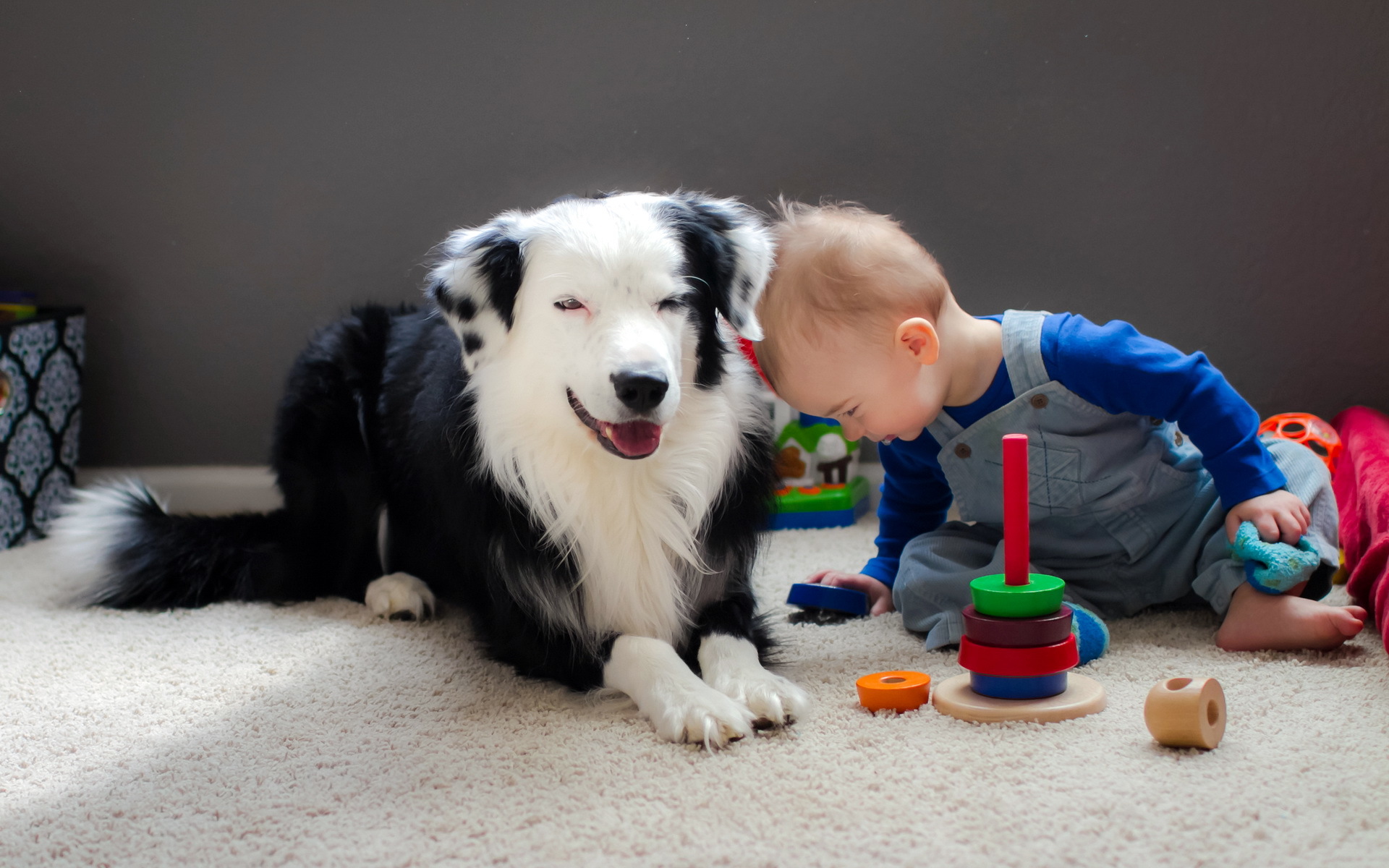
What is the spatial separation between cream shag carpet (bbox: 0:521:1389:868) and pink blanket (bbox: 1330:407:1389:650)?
0.31ft

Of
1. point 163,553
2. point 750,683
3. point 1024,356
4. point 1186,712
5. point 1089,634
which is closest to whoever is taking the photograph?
point 1186,712

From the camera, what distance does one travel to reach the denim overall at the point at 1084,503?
1.46 metres

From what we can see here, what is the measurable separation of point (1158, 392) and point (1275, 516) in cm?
22

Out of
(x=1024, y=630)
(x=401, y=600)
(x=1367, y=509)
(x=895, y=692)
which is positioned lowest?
(x=401, y=600)

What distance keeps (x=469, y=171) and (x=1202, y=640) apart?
1.94 metres

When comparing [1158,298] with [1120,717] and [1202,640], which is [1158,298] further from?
[1120,717]

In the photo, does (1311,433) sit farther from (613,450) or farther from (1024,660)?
(613,450)

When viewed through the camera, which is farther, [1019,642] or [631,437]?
[631,437]

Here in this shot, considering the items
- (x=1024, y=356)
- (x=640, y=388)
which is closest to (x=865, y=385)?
(x=1024, y=356)

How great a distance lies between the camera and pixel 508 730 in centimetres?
120

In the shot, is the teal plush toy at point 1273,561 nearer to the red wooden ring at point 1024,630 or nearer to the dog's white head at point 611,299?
the red wooden ring at point 1024,630

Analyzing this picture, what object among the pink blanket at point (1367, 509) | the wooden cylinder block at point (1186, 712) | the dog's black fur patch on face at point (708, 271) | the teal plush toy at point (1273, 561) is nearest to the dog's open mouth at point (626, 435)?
the dog's black fur patch on face at point (708, 271)

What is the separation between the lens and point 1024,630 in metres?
1.10

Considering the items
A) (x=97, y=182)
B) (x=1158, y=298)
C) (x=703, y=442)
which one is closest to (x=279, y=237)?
(x=97, y=182)
